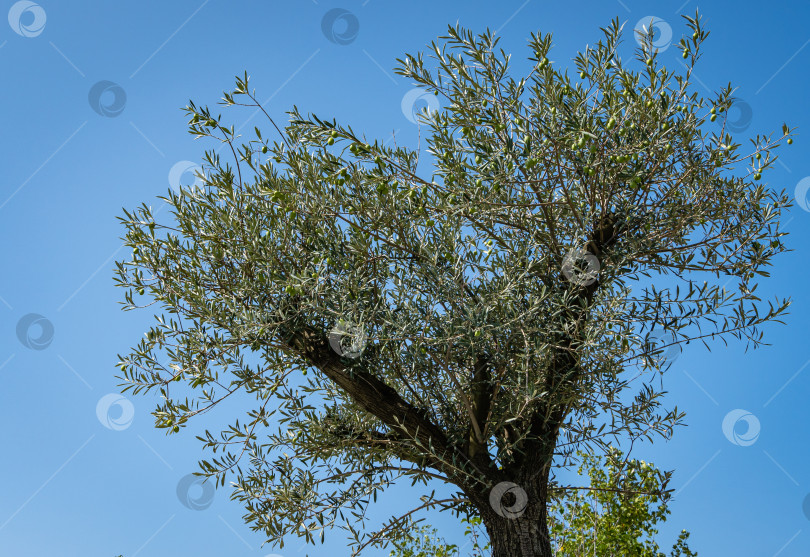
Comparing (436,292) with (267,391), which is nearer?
(436,292)

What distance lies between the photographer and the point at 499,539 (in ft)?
17.7

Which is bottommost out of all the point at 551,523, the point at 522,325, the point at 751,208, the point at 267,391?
the point at 551,523

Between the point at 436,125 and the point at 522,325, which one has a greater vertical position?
the point at 436,125

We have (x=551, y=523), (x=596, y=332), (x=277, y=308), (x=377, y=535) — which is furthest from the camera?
(x=551, y=523)

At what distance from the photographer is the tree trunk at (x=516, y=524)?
5301 mm

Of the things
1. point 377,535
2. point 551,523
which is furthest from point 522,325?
point 551,523

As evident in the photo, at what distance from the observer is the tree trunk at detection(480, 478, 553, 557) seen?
5.30 meters

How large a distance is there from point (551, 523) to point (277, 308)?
6066 mm

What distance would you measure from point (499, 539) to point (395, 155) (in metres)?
3.42

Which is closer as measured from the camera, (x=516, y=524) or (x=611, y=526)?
(x=516, y=524)

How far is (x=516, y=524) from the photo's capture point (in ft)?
17.5

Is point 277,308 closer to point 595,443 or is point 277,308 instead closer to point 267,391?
point 267,391

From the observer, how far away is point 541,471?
219 inches

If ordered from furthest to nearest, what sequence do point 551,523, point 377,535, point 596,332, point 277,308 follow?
1. point 551,523
2. point 377,535
3. point 277,308
4. point 596,332
